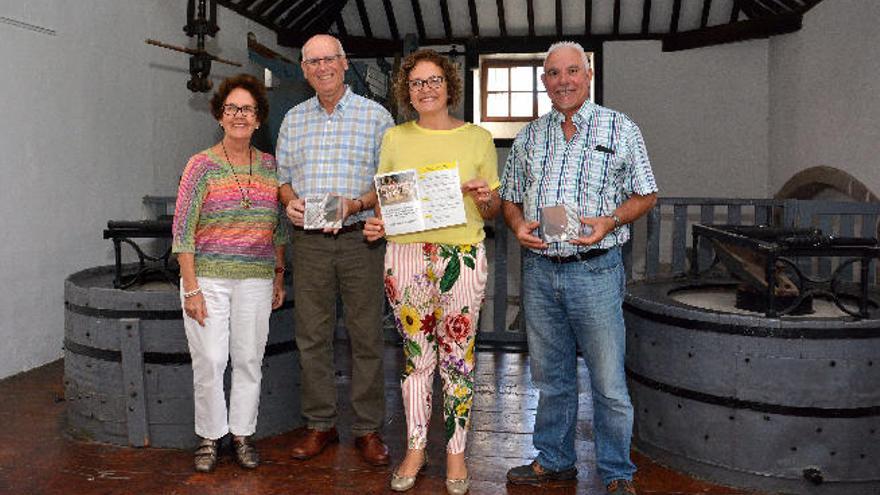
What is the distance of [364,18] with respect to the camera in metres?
9.98

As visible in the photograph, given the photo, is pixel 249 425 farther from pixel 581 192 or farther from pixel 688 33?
pixel 688 33

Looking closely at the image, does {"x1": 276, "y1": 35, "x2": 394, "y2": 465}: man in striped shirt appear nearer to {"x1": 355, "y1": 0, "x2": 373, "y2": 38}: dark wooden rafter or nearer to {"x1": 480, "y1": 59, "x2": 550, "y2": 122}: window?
{"x1": 355, "y1": 0, "x2": 373, "y2": 38}: dark wooden rafter

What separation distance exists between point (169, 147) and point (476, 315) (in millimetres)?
4727

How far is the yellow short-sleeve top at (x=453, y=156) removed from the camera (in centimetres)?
239

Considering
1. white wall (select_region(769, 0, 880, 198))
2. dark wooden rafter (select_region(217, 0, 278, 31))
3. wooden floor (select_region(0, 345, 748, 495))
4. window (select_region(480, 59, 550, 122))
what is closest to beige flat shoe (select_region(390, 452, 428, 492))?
wooden floor (select_region(0, 345, 748, 495))

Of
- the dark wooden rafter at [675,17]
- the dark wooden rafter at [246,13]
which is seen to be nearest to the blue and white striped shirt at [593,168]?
the dark wooden rafter at [246,13]

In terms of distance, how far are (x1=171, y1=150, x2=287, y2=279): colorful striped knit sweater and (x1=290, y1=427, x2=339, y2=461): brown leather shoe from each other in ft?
2.28

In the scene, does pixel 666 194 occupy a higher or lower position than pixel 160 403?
higher

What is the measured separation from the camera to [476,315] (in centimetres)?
248

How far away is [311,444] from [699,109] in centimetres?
836

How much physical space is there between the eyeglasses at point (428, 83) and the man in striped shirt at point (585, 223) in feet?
1.09

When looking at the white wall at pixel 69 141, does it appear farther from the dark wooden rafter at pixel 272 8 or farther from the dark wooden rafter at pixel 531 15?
the dark wooden rafter at pixel 531 15

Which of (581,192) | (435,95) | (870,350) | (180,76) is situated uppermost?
(180,76)

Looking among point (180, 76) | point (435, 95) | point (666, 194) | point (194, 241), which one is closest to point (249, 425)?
point (194, 241)
